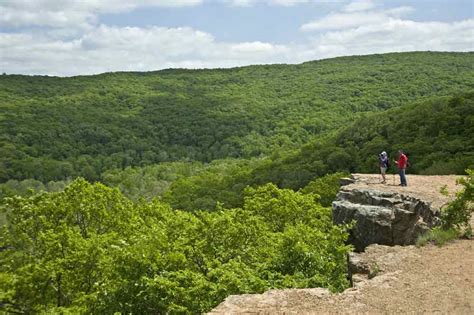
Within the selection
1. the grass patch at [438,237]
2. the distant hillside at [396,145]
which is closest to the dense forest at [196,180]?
the distant hillside at [396,145]

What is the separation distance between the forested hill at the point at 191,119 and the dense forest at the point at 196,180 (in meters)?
0.56

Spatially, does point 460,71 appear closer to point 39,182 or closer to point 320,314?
point 39,182

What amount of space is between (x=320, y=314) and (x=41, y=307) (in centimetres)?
1429

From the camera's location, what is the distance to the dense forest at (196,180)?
16406 millimetres

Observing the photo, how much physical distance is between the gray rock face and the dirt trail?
10.4 ft

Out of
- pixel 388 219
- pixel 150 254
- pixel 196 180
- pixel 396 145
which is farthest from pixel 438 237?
pixel 196 180

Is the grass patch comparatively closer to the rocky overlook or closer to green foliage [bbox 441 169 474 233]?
green foliage [bbox 441 169 474 233]

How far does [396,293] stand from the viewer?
1324cm

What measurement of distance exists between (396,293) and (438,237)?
525cm

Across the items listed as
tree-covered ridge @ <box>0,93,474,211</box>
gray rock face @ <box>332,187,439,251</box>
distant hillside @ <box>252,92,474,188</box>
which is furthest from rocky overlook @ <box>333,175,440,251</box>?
distant hillside @ <box>252,92,474,188</box>

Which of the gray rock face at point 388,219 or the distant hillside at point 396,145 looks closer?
the gray rock face at point 388,219

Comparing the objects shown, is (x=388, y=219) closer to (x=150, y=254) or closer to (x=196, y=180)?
(x=150, y=254)

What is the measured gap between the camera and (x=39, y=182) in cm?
10706

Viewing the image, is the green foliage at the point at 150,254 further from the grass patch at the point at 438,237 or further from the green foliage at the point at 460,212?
the green foliage at the point at 460,212
